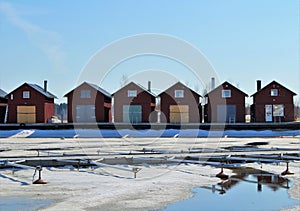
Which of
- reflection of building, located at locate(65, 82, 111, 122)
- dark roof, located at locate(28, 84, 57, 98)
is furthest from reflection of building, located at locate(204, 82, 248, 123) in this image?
dark roof, located at locate(28, 84, 57, 98)

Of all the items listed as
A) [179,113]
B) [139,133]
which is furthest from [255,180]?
[179,113]

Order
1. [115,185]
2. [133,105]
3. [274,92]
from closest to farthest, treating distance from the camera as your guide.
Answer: [115,185] < [133,105] < [274,92]

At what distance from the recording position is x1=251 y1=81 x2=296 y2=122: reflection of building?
144ft

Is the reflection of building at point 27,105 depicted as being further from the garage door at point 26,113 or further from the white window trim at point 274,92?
the white window trim at point 274,92

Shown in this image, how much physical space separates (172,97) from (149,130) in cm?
695

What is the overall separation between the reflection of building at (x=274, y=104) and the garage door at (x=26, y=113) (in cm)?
2141

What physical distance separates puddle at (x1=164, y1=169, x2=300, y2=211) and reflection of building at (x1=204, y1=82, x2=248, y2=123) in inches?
1188

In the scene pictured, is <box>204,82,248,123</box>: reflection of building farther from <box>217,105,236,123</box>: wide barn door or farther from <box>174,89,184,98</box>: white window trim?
<box>174,89,184,98</box>: white window trim

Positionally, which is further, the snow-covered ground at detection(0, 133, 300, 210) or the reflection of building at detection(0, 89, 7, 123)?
the reflection of building at detection(0, 89, 7, 123)

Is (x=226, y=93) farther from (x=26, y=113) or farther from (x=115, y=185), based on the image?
(x=115, y=185)

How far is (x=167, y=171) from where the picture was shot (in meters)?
14.2

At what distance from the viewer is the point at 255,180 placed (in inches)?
503

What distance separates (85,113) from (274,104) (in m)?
18.1

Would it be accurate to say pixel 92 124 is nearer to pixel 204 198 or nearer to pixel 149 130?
pixel 149 130
